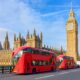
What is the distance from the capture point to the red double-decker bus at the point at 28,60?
27.5 m

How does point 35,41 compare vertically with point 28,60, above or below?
above

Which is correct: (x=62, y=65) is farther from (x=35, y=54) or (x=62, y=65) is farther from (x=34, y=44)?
(x=34, y=44)

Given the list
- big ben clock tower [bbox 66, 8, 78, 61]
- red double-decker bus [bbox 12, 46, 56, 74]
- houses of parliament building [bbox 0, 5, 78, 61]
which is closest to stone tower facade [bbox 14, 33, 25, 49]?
houses of parliament building [bbox 0, 5, 78, 61]

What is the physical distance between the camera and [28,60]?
2831cm

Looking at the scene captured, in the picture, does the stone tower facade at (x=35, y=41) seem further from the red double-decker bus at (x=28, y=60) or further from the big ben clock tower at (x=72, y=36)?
the red double-decker bus at (x=28, y=60)

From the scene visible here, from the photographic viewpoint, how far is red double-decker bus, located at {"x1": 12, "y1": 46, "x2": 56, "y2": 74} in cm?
2753

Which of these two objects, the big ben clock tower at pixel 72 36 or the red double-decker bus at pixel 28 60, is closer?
the red double-decker bus at pixel 28 60

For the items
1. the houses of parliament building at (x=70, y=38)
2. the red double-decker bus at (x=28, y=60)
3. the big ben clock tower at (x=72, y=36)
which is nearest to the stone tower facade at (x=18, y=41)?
the houses of parliament building at (x=70, y=38)

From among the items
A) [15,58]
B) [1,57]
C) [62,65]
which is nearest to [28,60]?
[15,58]

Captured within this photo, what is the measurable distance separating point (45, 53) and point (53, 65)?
4.52 metres

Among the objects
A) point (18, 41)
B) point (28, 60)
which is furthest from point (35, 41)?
point (28, 60)

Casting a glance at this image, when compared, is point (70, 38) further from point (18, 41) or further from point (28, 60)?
point (28, 60)

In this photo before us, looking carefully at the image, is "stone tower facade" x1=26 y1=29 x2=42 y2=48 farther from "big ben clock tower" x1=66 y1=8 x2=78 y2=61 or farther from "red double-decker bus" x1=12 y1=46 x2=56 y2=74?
"red double-decker bus" x1=12 y1=46 x2=56 y2=74

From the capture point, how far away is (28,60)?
2831 centimetres
